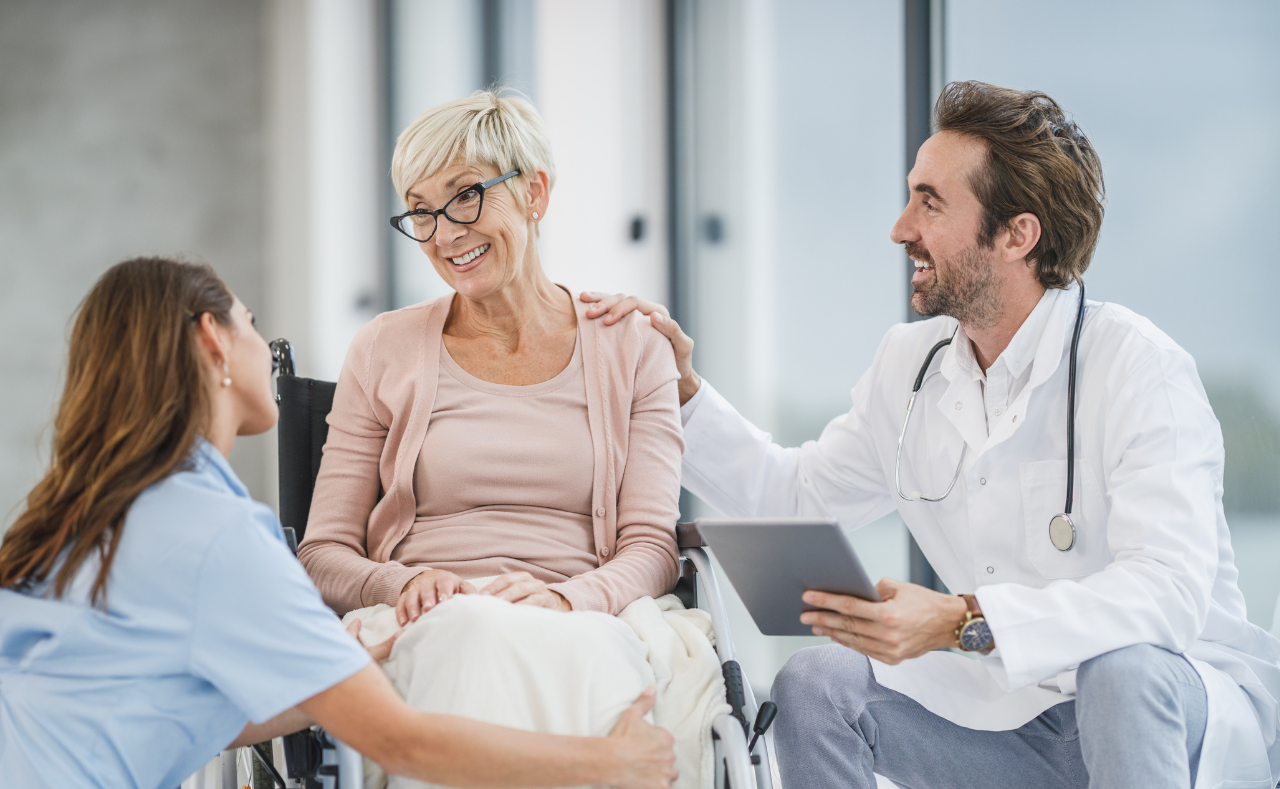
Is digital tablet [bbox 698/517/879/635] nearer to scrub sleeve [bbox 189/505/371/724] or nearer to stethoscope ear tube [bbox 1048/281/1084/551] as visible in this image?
stethoscope ear tube [bbox 1048/281/1084/551]

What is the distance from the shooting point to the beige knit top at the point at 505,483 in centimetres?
152

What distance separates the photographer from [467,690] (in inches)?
43.1

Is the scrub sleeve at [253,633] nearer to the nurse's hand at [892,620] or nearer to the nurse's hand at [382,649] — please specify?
the nurse's hand at [382,649]

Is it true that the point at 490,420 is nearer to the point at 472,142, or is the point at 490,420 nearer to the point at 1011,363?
the point at 472,142

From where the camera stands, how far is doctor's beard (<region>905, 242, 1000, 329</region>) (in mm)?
1633

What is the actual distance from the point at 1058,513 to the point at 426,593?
3.02ft

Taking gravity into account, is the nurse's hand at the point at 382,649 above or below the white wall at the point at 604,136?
below

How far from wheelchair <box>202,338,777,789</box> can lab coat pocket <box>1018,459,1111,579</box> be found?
1.61 ft

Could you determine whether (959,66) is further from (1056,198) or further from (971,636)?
(971,636)

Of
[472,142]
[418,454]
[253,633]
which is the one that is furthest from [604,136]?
[253,633]

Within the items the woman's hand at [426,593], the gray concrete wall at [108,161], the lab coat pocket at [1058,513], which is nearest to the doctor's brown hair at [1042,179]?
the lab coat pocket at [1058,513]

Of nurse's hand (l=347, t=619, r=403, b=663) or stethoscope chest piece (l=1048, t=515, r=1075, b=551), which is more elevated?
stethoscope chest piece (l=1048, t=515, r=1075, b=551)

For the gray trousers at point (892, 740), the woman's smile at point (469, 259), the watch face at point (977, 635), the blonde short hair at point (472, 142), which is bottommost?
the gray trousers at point (892, 740)

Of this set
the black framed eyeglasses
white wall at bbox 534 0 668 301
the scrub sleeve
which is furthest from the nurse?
white wall at bbox 534 0 668 301
